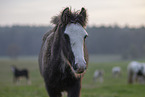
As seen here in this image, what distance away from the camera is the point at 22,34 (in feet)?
317

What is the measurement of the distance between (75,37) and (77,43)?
11 centimetres

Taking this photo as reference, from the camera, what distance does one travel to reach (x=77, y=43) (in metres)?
2.91

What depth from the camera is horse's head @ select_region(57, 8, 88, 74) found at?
276 cm

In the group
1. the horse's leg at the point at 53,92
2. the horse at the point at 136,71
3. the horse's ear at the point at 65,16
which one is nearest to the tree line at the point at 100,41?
the horse at the point at 136,71

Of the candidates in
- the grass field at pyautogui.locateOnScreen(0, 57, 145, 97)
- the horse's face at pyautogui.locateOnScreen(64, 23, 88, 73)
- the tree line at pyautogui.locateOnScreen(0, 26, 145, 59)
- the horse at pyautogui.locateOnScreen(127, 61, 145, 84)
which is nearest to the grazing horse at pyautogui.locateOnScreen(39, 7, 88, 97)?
the horse's face at pyautogui.locateOnScreen(64, 23, 88, 73)

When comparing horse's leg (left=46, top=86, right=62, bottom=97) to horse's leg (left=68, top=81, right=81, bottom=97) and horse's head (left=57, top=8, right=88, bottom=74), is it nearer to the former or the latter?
horse's leg (left=68, top=81, right=81, bottom=97)

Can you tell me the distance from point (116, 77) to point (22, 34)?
7658cm

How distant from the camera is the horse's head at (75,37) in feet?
9.05

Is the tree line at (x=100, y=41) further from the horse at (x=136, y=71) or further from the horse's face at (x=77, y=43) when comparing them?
the horse's face at (x=77, y=43)

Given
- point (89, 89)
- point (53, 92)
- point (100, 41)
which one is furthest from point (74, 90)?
point (100, 41)

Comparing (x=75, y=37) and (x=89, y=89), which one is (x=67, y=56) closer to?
(x=75, y=37)

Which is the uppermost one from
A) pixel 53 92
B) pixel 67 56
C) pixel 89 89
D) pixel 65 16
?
pixel 65 16

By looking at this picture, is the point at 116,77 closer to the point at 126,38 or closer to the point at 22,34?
the point at 126,38

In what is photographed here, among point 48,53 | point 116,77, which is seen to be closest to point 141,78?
point 116,77
